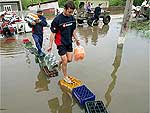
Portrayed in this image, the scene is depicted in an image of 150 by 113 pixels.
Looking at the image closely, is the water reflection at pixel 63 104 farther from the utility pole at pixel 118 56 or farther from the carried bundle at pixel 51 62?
the carried bundle at pixel 51 62

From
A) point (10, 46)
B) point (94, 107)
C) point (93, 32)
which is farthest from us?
point (93, 32)

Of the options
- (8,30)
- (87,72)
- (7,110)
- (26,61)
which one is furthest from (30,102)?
(8,30)

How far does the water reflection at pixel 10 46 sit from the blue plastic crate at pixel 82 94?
468cm

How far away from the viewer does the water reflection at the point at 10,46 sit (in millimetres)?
9468

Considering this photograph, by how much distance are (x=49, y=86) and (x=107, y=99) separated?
62.7 inches

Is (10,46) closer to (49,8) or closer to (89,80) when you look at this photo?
(89,80)

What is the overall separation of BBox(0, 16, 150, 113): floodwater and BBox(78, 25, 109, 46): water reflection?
4.52ft

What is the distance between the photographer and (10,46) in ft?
34.6

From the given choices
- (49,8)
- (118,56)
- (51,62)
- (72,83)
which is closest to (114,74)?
(72,83)

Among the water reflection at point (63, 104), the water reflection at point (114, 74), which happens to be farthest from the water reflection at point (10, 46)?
the water reflection at point (63, 104)

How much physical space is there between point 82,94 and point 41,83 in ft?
5.19

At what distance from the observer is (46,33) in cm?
1341

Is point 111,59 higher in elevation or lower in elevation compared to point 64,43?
lower

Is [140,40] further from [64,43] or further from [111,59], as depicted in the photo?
[64,43]
